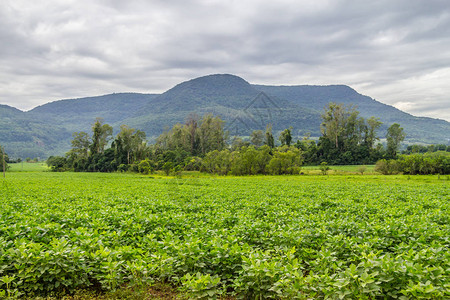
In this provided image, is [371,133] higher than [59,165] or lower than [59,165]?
higher

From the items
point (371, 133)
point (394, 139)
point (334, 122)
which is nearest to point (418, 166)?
point (394, 139)

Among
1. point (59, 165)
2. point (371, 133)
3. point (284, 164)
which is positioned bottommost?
point (59, 165)

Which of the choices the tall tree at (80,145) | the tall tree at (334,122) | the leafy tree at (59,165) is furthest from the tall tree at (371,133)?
the leafy tree at (59,165)

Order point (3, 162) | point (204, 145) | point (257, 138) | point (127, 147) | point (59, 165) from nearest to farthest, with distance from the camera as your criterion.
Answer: point (3, 162)
point (127, 147)
point (204, 145)
point (59, 165)
point (257, 138)

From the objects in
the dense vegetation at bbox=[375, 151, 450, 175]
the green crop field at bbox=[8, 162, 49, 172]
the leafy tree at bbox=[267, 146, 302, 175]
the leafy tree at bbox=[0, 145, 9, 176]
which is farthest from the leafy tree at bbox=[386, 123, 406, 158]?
the green crop field at bbox=[8, 162, 49, 172]

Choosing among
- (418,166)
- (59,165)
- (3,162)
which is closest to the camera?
(3,162)

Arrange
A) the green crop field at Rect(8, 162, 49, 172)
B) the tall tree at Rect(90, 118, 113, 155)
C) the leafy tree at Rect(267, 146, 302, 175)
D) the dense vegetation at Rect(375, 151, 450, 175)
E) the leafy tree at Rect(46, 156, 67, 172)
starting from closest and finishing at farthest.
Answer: the dense vegetation at Rect(375, 151, 450, 175)
the leafy tree at Rect(267, 146, 302, 175)
the green crop field at Rect(8, 162, 49, 172)
the leafy tree at Rect(46, 156, 67, 172)
the tall tree at Rect(90, 118, 113, 155)

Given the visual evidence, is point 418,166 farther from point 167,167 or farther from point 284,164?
point 167,167

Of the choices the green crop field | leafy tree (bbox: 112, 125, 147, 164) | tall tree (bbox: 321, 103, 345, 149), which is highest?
Answer: tall tree (bbox: 321, 103, 345, 149)

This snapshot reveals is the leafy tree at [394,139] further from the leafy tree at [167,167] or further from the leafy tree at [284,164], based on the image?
the leafy tree at [167,167]

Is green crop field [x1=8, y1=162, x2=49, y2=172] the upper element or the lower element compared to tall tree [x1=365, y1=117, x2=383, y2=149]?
lower

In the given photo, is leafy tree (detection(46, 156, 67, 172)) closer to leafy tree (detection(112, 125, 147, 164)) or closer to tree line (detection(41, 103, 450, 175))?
tree line (detection(41, 103, 450, 175))

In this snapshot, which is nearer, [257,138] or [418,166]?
[418,166]

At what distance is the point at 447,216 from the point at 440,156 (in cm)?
7134
